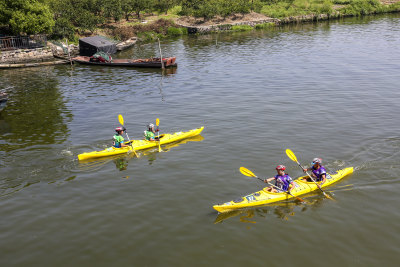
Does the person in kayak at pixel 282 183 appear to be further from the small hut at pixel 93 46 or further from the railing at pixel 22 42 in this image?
the railing at pixel 22 42

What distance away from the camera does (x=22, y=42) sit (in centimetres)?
4306

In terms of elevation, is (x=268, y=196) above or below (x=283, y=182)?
below

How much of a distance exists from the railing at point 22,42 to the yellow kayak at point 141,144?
30895 mm

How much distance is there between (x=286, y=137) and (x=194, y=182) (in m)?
6.72

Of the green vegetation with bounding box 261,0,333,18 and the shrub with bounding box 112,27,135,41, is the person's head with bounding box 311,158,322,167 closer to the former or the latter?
the shrub with bounding box 112,27,135,41

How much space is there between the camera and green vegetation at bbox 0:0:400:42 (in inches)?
1599

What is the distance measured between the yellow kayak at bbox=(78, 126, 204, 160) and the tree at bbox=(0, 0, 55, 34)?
28.6 meters

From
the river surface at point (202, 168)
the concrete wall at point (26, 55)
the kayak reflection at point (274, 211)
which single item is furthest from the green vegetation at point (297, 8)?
the kayak reflection at point (274, 211)

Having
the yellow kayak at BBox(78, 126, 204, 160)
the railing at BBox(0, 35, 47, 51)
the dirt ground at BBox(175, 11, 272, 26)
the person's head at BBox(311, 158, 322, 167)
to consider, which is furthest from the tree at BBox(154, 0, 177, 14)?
the person's head at BBox(311, 158, 322, 167)

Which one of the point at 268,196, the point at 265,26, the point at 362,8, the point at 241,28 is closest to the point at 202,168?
the point at 268,196

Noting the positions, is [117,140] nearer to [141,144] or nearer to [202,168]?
[141,144]

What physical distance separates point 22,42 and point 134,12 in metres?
29.5

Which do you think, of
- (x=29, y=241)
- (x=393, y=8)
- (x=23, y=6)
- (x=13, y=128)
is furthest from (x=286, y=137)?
(x=393, y=8)

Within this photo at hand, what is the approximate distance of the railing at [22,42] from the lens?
41562 millimetres
